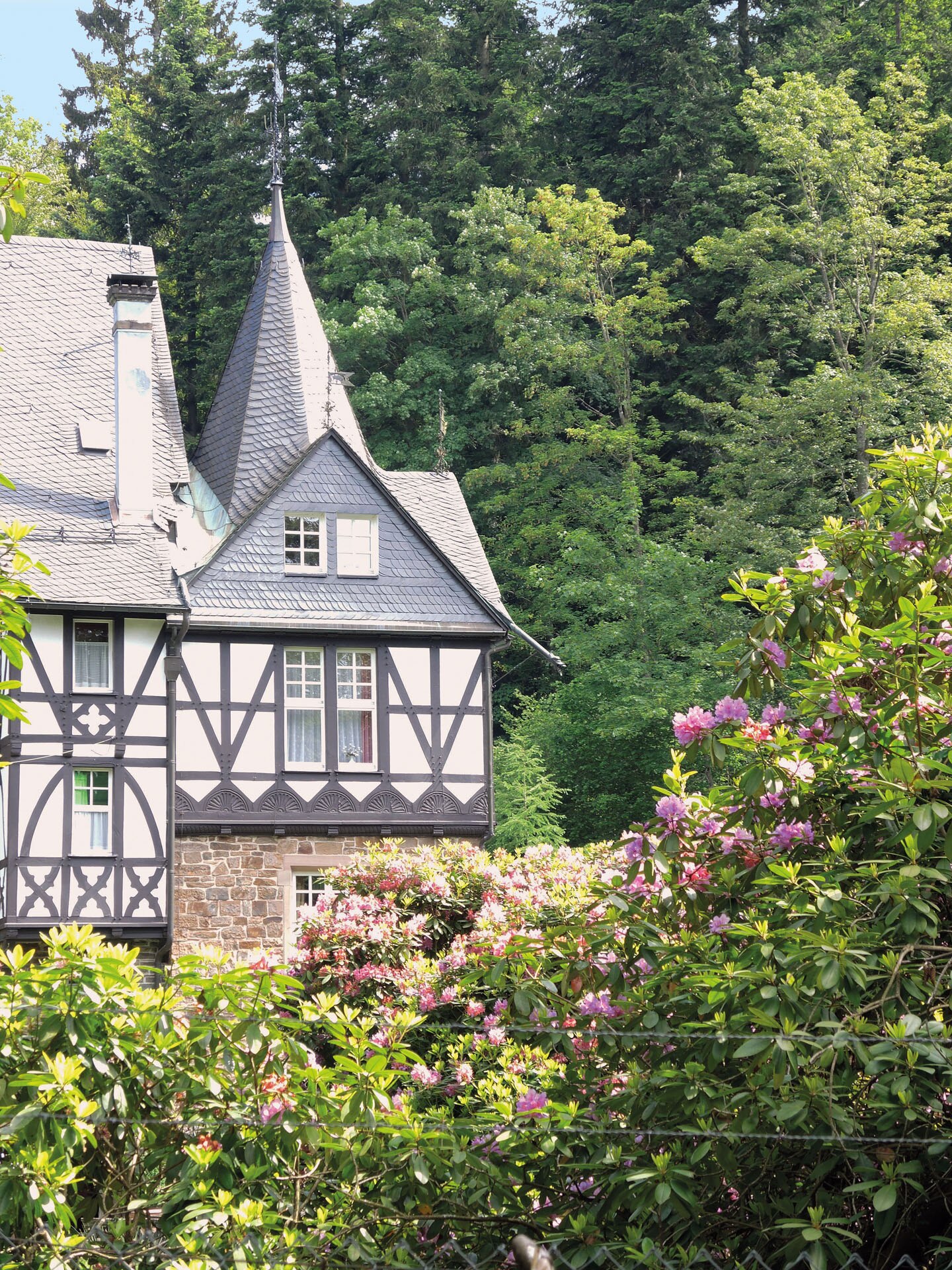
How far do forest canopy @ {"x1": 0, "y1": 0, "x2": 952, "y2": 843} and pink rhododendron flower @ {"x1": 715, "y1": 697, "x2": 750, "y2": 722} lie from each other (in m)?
22.2

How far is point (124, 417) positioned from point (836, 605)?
1540 cm

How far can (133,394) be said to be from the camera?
21.8 metres

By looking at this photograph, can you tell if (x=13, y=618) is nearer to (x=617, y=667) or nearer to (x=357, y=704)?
(x=357, y=704)

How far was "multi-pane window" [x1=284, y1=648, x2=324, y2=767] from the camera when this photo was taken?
22.1 metres

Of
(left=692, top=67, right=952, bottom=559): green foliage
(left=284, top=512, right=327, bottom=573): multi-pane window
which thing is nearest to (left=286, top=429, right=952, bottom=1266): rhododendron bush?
(left=284, top=512, right=327, bottom=573): multi-pane window

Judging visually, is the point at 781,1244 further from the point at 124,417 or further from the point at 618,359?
the point at 618,359

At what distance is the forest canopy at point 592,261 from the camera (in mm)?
32281

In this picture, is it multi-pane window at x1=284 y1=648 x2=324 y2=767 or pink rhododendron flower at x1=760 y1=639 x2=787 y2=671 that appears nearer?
pink rhododendron flower at x1=760 y1=639 x2=787 y2=671

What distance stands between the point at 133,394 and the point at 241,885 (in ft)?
18.7

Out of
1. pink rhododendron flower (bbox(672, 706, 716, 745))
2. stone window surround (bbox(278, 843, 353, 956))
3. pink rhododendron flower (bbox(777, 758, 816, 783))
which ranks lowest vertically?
stone window surround (bbox(278, 843, 353, 956))

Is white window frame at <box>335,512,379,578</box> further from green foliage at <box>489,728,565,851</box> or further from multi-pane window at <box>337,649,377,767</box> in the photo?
green foliage at <box>489,728,565,851</box>

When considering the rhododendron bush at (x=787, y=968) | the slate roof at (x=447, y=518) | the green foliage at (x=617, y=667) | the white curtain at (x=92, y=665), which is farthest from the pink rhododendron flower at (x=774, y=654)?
the green foliage at (x=617, y=667)

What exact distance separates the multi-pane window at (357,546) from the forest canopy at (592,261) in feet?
23.8

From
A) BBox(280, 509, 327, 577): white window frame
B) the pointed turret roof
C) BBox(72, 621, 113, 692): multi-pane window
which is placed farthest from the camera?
the pointed turret roof
